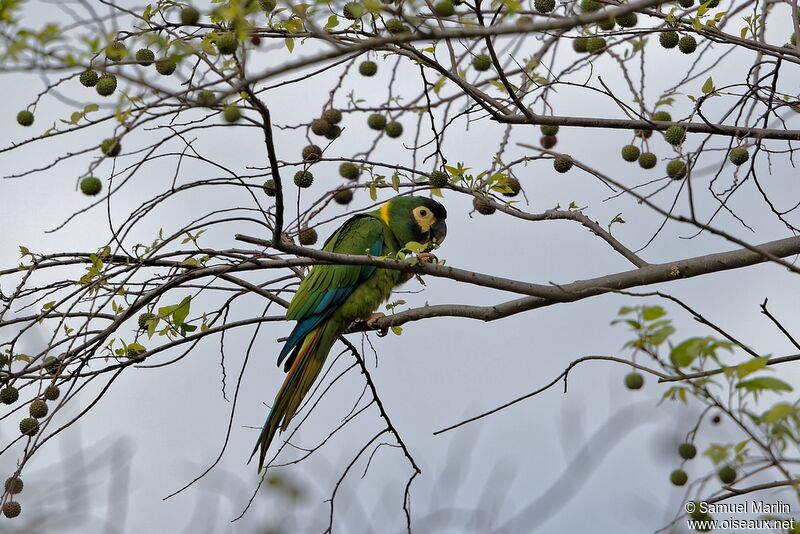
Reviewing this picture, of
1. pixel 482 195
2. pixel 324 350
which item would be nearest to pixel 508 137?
pixel 482 195

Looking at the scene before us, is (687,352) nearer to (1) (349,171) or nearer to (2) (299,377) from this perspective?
(1) (349,171)

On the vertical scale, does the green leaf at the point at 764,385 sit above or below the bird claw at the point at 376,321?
below

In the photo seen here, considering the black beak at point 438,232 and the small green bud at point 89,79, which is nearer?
the small green bud at point 89,79

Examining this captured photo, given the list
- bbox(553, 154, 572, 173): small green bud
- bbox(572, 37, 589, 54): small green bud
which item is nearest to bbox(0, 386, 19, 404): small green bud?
bbox(553, 154, 572, 173): small green bud

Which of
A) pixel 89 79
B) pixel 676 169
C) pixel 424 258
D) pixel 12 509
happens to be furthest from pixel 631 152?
pixel 12 509

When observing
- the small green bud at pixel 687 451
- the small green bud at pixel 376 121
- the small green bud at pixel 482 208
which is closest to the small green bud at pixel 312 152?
the small green bud at pixel 376 121

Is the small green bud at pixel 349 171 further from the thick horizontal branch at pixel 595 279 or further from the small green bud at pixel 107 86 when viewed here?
the small green bud at pixel 107 86

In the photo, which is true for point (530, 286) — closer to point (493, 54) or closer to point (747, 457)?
point (493, 54)

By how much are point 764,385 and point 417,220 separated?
3769 mm

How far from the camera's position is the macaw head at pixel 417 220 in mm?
5934

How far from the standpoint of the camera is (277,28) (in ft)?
13.9

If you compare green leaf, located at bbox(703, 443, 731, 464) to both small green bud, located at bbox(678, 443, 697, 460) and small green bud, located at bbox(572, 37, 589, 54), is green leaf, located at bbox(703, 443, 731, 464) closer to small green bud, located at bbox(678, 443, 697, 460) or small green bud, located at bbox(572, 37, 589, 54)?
small green bud, located at bbox(678, 443, 697, 460)

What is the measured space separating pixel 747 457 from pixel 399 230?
3428mm

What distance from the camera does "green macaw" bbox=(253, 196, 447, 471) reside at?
527cm
